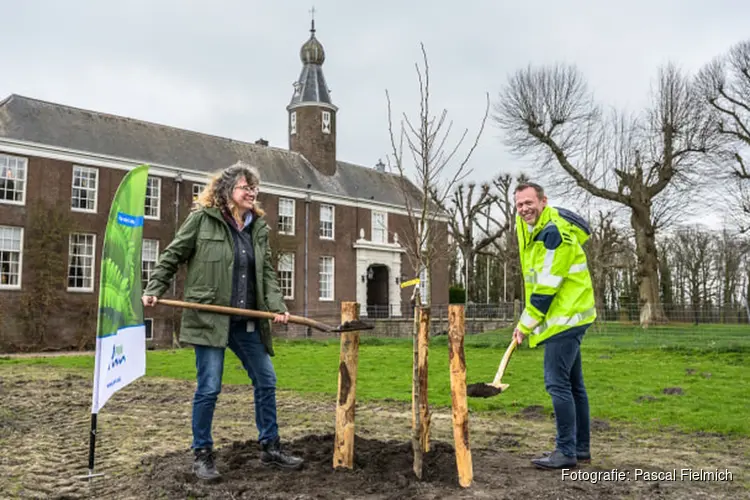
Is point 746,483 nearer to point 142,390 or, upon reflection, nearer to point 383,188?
point 142,390

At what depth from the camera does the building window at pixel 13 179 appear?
78.1 ft

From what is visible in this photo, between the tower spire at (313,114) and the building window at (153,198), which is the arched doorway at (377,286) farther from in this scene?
the building window at (153,198)

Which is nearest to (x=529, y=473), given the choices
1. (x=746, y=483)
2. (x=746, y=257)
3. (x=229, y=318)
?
(x=746, y=483)

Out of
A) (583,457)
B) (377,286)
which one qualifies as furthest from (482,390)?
(377,286)

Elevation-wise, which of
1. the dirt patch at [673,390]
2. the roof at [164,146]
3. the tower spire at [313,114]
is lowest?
the dirt patch at [673,390]

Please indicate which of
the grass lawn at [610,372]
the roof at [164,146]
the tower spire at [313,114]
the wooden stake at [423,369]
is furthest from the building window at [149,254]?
the wooden stake at [423,369]

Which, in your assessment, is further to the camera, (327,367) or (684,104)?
(684,104)

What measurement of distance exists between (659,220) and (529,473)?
27.6 meters

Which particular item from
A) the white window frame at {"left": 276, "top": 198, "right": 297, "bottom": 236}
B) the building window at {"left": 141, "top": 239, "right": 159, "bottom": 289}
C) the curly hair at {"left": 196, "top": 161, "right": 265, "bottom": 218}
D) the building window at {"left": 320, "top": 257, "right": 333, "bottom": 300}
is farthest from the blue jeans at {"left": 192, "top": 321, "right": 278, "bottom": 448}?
the building window at {"left": 320, "top": 257, "right": 333, "bottom": 300}

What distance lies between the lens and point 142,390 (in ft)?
33.6

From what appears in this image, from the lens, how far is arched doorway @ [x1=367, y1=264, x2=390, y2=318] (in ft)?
123

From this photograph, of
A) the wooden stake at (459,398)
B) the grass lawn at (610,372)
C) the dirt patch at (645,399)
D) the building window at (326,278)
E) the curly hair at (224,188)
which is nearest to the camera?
the wooden stake at (459,398)

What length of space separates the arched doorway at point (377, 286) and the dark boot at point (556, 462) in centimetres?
3200

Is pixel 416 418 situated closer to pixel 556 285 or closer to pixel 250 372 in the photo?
pixel 250 372
